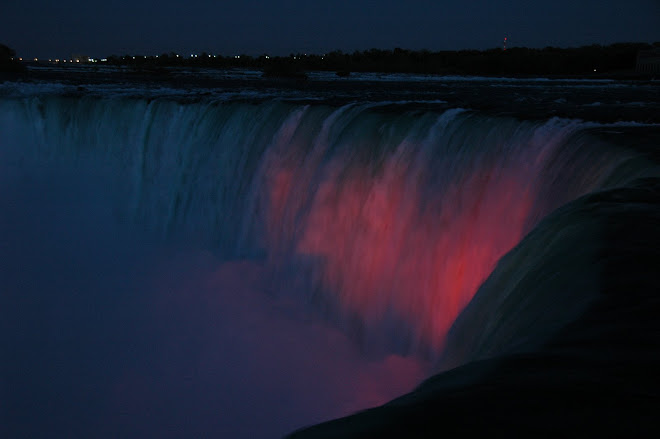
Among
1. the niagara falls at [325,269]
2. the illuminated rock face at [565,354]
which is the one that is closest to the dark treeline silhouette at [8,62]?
the niagara falls at [325,269]

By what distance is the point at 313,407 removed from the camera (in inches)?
282

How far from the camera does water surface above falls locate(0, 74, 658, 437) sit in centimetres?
700

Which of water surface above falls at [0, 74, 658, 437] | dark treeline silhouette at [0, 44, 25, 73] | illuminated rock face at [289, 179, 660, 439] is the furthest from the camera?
dark treeline silhouette at [0, 44, 25, 73]

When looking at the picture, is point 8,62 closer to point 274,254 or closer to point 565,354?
point 274,254

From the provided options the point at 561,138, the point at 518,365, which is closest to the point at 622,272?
the point at 518,365

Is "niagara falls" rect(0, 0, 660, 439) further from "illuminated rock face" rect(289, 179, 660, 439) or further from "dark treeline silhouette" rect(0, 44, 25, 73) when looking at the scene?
"dark treeline silhouette" rect(0, 44, 25, 73)

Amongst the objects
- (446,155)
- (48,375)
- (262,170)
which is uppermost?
(446,155)

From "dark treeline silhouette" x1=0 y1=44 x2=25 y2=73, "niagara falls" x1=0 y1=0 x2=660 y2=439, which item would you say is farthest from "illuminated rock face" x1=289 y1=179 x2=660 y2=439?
"dark treeline silhouette" x1=0 y1=44 x2=25 y2=73

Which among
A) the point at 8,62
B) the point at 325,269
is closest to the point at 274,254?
the point at 325,269

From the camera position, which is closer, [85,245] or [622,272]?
[622,272]

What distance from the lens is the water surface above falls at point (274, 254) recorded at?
700cm

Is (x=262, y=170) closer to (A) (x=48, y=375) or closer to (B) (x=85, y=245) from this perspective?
(B) (x=85, y=245)

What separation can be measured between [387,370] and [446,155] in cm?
306

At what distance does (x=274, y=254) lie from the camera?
11.2 meters
